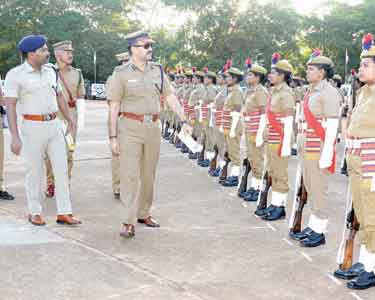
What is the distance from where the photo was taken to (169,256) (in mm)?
5637

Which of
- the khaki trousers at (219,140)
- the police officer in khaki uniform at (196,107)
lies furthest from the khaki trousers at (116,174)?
the police officer in khaki uniform at (196,107)

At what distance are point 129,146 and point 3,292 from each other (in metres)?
2.11

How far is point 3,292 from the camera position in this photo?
15.1 feet

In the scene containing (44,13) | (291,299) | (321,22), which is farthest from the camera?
(44,13)

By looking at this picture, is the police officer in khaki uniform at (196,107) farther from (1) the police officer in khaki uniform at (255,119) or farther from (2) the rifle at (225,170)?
(1) the police officer in khaki uniform at (255,119)

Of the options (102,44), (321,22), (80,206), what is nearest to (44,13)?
(102,44)

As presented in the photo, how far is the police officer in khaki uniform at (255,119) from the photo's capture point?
27.0ft

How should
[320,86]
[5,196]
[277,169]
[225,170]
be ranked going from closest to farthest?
[320,86] < [277,169] < [5,196] < [225,170]

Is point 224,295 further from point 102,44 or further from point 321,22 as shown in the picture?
point 102,44

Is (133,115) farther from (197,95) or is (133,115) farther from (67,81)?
(197,95)

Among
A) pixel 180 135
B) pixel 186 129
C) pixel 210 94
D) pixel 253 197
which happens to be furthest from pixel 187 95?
pixel 186 129

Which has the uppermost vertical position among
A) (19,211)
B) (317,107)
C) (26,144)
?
(317,107)

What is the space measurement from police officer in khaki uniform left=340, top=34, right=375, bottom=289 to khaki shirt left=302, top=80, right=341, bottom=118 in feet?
2.60

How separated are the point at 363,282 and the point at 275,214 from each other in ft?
8.14
